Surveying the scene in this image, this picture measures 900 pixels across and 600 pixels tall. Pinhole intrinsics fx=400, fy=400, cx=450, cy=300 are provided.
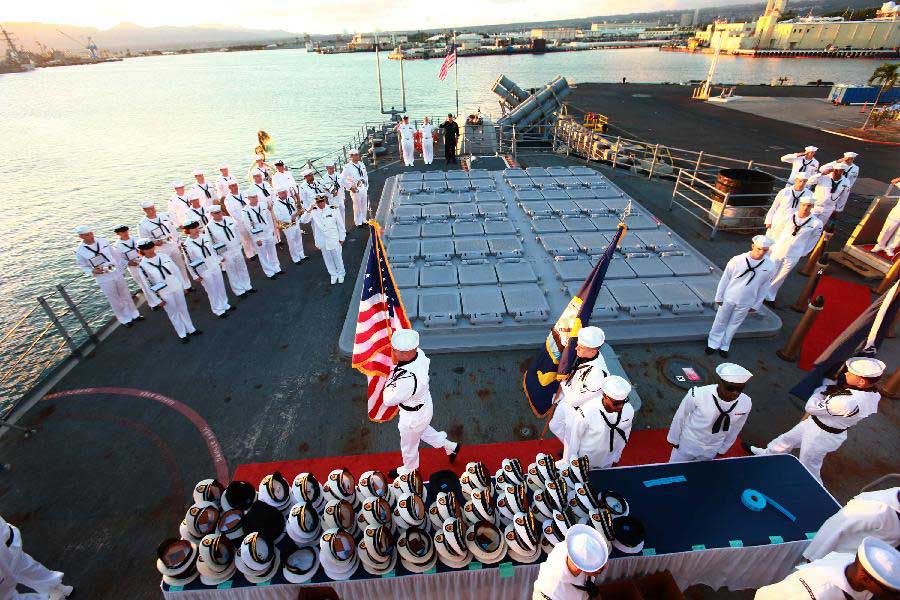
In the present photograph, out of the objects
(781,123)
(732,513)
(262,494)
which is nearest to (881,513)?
(732,513)

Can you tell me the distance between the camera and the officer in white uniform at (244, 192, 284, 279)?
10336 mm

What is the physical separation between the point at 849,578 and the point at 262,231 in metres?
11.5

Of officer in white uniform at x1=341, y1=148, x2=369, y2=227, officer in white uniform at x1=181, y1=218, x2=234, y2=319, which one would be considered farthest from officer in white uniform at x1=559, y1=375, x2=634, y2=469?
officer in white uniform at x1=341, y1=148, x2=369, y2=227

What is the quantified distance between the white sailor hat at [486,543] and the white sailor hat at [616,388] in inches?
71.2

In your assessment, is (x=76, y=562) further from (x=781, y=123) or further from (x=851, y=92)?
(x=851, y=92)

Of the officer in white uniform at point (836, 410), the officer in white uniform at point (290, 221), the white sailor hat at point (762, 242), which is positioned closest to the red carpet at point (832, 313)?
the white sailor hat at point (762, 242)

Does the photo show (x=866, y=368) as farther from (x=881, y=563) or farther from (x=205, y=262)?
(x=205, y=262)

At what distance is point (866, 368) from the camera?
14.9 feet

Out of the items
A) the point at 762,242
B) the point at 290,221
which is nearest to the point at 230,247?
the point at 290,221

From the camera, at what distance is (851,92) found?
125 ft

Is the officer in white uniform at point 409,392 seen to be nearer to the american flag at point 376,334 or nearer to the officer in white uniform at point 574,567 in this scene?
the american flag at point 376,334

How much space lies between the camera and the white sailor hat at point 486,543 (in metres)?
3.67

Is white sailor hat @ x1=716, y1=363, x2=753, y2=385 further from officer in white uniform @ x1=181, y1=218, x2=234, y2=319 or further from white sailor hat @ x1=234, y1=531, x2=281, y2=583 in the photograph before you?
officer in white uniform @ x1=181, y1=218, x2=234, y2=319

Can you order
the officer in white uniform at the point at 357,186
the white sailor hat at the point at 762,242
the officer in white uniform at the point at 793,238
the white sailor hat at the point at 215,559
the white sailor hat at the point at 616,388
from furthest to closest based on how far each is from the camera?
the officer in white uniform at the point at 357,186 < the officer in white uniform at the point at 793,238 < the white sailor hat at the point at 762,242 < the white sailor hat at the point at 616,388 < the white sailor hat at the point at 215,559
